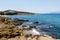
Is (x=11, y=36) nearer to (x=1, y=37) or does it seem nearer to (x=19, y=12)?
(x=1, y=37)

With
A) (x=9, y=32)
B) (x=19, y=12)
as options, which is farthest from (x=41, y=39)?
(x=19, y=12)

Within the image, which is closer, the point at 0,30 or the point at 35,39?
the point at 35,39

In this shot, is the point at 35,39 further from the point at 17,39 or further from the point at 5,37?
the point at 5,37

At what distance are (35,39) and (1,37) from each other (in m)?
2.20

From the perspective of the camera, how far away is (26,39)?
10.8 m

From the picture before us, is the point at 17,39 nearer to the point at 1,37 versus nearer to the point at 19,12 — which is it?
the point at 1,37

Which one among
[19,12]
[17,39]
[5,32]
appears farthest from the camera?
[19,12]

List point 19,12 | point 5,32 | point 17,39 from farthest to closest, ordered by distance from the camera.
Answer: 1. point 19,12
2. point 5,32
3. point 17,39

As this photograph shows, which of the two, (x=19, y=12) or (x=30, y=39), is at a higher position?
(x=30, y=39)

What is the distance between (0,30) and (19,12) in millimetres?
131789

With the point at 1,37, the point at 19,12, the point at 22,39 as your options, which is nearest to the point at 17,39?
the point at 22,39

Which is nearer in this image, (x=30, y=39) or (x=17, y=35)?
(x=30, y=39)

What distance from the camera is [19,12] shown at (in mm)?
143125

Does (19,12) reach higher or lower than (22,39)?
lower
